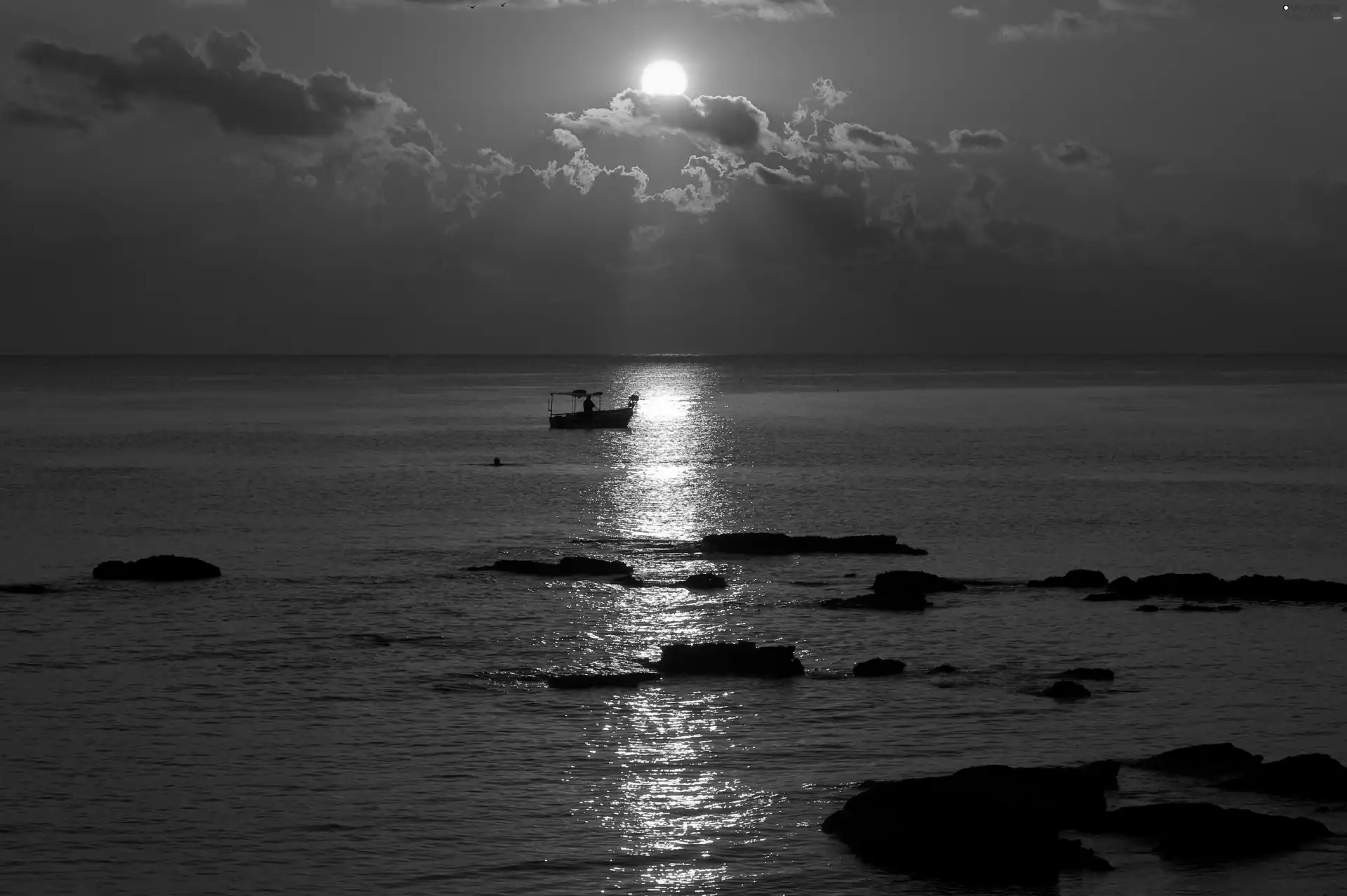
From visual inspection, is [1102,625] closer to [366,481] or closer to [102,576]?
[102,576]

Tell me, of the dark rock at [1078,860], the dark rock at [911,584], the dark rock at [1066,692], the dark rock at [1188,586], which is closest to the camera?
the dark rock at [1078,860]

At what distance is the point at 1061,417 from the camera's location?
165 m

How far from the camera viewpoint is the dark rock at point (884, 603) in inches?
1702

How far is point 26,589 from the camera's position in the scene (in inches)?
1828

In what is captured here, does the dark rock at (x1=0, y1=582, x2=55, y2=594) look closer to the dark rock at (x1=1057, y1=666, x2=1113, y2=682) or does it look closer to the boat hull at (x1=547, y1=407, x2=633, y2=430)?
the dark rock at (x1=1057, y1=666, x2=1113, y2=682)

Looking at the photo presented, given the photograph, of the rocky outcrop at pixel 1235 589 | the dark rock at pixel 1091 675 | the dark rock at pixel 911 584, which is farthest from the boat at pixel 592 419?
the dark rock at pixel 1091 675

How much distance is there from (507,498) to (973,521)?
2533 cm

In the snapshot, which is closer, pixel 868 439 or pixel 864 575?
pixel 864 575

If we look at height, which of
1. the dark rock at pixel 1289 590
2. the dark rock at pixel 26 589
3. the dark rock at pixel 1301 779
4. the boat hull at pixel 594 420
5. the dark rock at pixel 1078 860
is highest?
the boat hull at pixel 594 420

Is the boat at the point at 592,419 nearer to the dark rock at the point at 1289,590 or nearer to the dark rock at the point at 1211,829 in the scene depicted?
the dark rock at the point at 1289,590

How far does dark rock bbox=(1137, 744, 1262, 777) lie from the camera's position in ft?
84.5

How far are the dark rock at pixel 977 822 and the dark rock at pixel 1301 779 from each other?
3.42 metres

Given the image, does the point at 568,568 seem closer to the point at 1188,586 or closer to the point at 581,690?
the point at 581,690

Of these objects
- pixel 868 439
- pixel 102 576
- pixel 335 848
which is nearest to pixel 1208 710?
pixel 335 848
